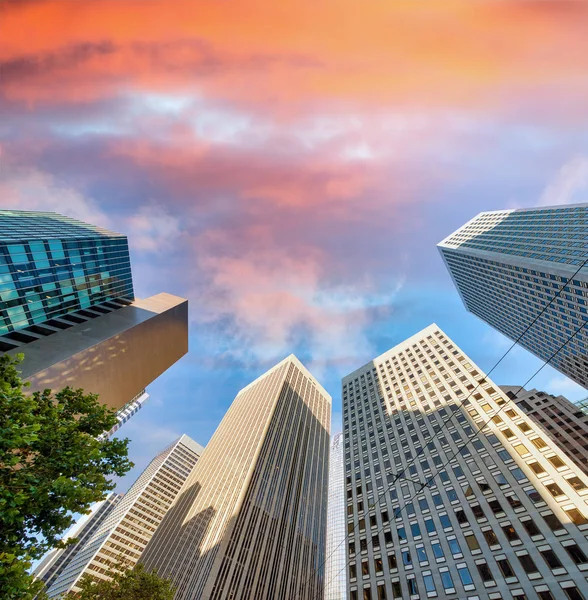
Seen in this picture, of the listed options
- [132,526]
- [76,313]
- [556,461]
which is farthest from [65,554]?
[556,461]

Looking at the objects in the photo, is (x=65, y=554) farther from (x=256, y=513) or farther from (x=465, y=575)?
(x=465, y=575)

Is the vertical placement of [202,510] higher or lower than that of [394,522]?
higher

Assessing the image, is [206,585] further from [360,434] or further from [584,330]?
[584,330]

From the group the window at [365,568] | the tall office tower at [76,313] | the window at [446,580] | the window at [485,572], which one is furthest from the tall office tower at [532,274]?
the tall office tower at [76,313]

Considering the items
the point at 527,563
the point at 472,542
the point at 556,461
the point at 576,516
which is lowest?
the point at 527,563

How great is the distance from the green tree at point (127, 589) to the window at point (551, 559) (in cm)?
3508

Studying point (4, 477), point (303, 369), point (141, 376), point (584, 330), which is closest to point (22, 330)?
point (141, 376)

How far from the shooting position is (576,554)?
28891 mm

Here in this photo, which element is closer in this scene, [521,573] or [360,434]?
[521,573]

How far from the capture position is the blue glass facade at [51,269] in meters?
45.9

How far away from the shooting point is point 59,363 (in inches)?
1754

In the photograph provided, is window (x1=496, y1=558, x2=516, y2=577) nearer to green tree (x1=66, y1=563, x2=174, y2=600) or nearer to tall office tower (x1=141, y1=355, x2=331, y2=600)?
green tree (x1=66, y1=563, x2=174, y2=600)

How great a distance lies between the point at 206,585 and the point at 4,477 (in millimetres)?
62396

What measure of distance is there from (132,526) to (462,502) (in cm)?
13917
